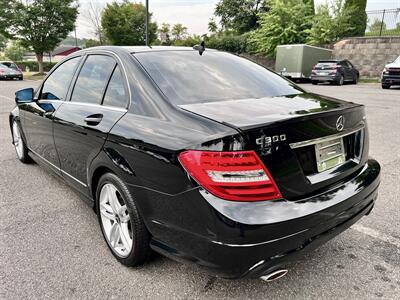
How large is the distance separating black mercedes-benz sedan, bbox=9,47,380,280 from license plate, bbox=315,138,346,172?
0.01 metres

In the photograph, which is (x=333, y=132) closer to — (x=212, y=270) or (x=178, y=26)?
(x=212, y=270)

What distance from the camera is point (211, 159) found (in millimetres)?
1855

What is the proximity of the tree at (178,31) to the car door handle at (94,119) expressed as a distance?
187ft

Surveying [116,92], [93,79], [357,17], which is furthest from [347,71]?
[116,92]

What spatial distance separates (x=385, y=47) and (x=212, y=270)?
87.4 ft

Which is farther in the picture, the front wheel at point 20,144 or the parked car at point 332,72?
the parked car at point 332,72

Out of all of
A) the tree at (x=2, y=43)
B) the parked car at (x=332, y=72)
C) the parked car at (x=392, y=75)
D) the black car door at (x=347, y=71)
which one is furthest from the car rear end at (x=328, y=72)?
the tree at (x=2, y=43)

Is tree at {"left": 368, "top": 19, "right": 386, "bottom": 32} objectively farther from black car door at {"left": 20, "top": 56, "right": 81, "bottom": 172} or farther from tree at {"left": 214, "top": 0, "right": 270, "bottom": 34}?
black car door at {"left": 20, "top": 56, "right": 81, "bottom": 172}

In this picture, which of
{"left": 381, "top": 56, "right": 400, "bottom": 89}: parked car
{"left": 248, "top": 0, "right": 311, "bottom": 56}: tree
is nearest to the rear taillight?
{"left": 381, "top": 56, "right": 400, "bottom": 89}: parked car

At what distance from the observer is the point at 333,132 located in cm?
225

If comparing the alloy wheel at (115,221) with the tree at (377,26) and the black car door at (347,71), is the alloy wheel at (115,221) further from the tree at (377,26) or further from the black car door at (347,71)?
the tree at (377,26)

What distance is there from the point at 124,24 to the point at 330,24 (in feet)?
71.9

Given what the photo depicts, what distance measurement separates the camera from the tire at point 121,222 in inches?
93.4

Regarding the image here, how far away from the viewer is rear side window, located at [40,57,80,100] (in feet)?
11.5
